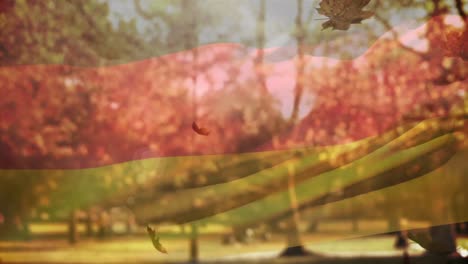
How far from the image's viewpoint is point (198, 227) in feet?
7.39

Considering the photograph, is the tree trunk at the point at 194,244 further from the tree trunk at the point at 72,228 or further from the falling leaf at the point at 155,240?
the tree trunk at the point at 72,228

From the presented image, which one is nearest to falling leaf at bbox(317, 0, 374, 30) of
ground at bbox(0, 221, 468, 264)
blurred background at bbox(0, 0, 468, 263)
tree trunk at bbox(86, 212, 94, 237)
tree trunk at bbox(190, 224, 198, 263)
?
blurred background at bbox(0, 0, 468, 263)

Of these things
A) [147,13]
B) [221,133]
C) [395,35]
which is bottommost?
[221,133]

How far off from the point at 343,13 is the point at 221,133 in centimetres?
63

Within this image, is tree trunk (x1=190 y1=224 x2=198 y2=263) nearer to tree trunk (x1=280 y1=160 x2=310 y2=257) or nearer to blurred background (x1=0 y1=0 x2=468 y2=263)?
blurred background (x1=0 y1=0 x2=468 y2=263)

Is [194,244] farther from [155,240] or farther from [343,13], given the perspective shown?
[343,13]

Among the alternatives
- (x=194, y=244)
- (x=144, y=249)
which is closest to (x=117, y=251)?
(x=144, y=249)

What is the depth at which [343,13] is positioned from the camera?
2299 millimetres

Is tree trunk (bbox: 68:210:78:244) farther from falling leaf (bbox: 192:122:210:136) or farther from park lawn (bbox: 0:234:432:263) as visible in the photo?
falling leaf (bbox: 192:122:210:136)

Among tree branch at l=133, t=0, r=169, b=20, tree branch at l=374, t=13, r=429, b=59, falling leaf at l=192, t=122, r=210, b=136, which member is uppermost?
tree branch at l=133, t=0, r=169, b=20

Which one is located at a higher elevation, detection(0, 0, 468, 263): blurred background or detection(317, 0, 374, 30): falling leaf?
detection(317, 0, 374, 30): falling leaf

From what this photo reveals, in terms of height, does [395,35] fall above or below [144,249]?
above

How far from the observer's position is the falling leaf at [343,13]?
2281 mm

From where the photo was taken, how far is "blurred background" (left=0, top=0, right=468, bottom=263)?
7.34 feet
